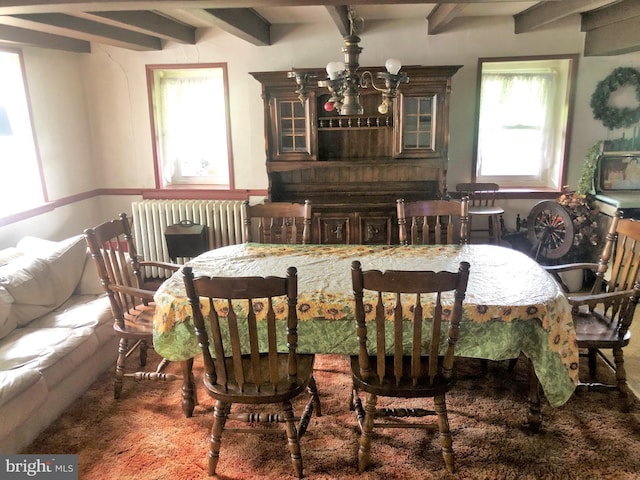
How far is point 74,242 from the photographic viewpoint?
319 cm

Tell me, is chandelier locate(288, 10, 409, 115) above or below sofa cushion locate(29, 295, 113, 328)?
above

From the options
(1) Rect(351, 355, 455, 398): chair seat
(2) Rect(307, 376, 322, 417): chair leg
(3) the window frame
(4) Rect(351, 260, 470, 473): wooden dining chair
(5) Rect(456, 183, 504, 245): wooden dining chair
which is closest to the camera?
(4) Rect(351, 260, 470, 473): wooden dining chair

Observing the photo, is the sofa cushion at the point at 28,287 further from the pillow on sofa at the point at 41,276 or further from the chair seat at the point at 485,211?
the chair seat at the point at 485,211

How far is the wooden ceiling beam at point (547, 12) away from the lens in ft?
9.71

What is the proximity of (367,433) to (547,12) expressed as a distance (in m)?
3.22

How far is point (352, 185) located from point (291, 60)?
4.06 ft

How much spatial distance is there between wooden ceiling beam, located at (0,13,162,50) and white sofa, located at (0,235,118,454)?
1.34 meters

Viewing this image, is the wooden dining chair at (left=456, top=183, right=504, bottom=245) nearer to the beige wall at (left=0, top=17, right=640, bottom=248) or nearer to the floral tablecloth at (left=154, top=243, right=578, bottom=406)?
the beige wall at (left=0, top=17, right=640, bottom=248)

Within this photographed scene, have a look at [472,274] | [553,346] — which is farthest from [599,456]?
[472,274]

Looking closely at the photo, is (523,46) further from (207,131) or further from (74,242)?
(74,242)

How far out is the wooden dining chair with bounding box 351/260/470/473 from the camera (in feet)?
5.57

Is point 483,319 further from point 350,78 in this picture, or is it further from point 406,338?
point 350,78

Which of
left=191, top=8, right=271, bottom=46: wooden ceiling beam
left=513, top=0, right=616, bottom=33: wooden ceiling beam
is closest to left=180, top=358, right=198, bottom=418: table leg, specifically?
left=191, top=8, right=271, bottom=46: wooden ceiling beam

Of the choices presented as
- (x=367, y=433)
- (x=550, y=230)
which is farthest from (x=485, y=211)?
(x=367, y=433)
